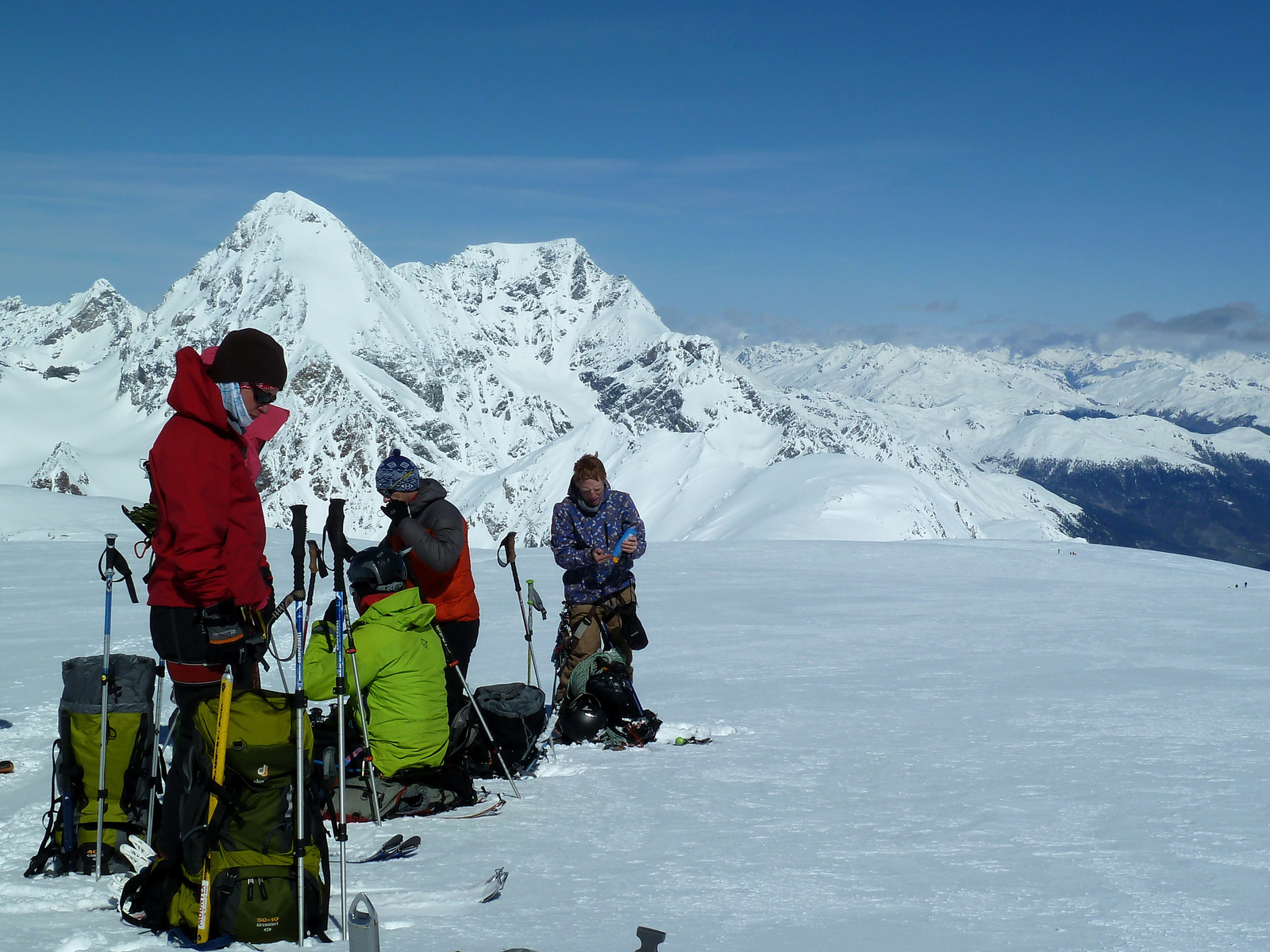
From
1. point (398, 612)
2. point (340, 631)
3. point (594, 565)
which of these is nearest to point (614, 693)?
point (594, 565)

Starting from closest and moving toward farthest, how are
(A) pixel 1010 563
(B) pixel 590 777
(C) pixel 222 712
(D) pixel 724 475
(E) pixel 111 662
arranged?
(C) pixel 222 712
(E) pixel 111 662
(B) pixel 590 777
(A) pixel 1010 563
(D) pixel 724 475

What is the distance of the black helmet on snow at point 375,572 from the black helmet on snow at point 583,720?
2546 millimetres

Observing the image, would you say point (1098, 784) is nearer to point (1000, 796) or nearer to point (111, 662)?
point (1000, 796)

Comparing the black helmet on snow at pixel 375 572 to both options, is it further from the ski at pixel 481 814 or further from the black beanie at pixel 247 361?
the ski at pixel 481 814

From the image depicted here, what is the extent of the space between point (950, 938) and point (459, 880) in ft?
7.66

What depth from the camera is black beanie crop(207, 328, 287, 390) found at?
15.3 feet

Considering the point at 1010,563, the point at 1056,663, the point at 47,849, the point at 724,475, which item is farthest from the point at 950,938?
the point at 724,475

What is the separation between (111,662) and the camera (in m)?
5.24

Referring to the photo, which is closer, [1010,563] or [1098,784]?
[1098,784]

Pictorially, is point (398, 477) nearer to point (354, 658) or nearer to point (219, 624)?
point (354, 658)

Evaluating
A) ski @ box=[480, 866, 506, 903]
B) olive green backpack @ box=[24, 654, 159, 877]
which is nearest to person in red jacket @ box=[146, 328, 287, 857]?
olive green backpack @ box=[24, 654, 159, 877]

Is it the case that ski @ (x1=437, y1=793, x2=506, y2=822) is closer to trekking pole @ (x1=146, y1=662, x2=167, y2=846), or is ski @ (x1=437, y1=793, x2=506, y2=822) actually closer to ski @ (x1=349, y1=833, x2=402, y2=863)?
ski @ (x1=349, y1=833, x2=402, y2=863)

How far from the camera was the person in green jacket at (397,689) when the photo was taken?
5.72 metres

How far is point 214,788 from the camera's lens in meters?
4.19
